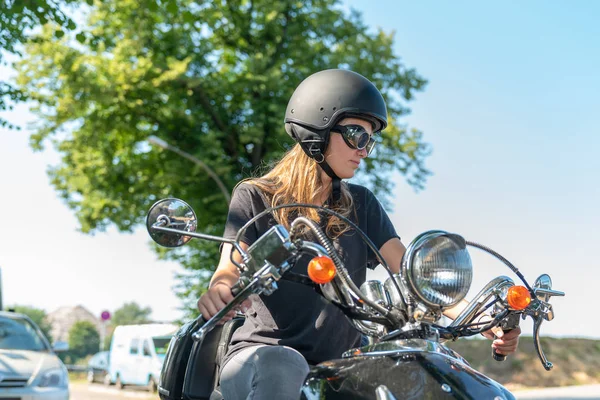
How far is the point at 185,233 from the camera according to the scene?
234 cm

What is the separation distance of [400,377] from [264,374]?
0.66 metres

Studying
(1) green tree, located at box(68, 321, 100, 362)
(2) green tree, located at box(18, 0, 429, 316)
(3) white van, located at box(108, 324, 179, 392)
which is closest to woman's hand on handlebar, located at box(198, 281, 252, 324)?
(2) green tree, located at box(18, 0, 429, 316)

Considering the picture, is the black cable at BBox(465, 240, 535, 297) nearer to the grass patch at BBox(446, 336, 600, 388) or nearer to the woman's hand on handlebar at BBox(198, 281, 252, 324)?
the woman's hand on handlebar at BBox(198, 281, 252, 324)

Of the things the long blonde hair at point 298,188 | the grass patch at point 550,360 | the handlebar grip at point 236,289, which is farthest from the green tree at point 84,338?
the handlebar grip at point 236,289

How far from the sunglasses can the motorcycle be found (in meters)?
0.70

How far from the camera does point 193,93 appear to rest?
21.5m

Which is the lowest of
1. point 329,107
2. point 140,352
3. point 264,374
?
point 140,352

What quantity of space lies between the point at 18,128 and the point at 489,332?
12128 mm

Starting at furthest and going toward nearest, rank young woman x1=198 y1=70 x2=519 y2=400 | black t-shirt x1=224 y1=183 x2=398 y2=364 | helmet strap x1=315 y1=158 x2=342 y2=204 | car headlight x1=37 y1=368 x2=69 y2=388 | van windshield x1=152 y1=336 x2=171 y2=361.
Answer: van windshield x1=152 y1=336 x2=171 y2=361 → car headlight x1=37 y1=368 x2=69 y2=388 → helmet strap x1=315 y1=158 x2=342 y2=204 → black t-shirt x1=224 y1=183 x2=398 y2=364 → young woman x1=198 y1=70 x2=519 y2=400

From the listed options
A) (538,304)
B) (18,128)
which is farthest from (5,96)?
(538,304)

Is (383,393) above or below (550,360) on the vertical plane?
above

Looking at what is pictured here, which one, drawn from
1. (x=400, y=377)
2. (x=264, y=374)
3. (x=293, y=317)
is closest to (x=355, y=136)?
(x=293, y=317)

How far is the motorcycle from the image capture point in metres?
2.03

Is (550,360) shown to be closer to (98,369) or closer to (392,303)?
(392,303)
